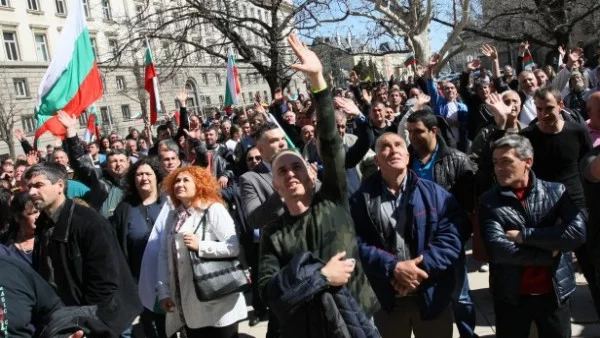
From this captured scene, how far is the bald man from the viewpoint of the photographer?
11.7 ft

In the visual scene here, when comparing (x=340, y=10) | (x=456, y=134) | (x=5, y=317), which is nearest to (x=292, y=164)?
(x=5, y=317)

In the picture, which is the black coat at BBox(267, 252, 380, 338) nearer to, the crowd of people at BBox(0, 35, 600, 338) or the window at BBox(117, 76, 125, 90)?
the crowd of people at BBox(0, 35, 600, 338)

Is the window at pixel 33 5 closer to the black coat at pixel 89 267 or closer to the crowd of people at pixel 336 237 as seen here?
the crowd of people at pixel 336 237

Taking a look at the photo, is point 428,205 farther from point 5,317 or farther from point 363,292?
point 5,317

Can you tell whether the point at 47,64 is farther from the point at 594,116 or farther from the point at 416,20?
the point at 594,116

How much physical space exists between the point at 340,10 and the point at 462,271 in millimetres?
13573

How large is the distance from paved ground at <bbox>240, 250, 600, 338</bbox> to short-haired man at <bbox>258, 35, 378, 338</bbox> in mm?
1630

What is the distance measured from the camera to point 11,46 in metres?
38.2

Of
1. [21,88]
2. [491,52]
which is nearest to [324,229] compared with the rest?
[491,52]

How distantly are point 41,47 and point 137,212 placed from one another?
137 feet

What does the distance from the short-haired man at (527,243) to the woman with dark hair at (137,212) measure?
2569 millimetres

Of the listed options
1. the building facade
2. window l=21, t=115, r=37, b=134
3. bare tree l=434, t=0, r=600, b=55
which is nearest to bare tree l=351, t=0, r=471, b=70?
bare tree l=434, t=0, r=600, b=55

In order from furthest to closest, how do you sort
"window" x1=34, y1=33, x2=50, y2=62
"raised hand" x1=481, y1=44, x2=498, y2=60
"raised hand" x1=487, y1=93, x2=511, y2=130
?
"window" x1=34, y1=33, x2=50, y2=62
"raised hand" x1=481, y1=44, x2=498, y2=60
"raised hand" x1=487, y1=93, x2=511, y2=130

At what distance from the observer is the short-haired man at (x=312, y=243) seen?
2244mm
